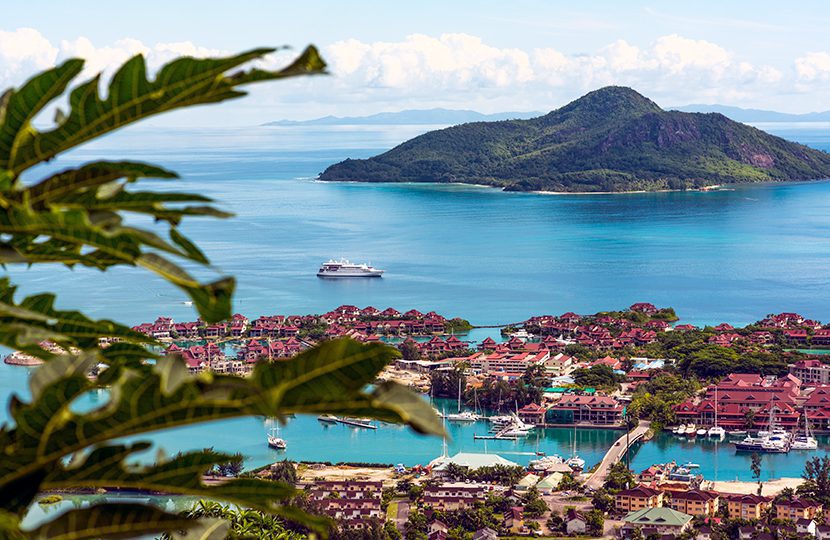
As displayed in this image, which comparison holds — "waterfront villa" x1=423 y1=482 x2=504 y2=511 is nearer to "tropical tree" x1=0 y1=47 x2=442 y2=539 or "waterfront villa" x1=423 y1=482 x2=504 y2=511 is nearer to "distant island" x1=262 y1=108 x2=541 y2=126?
"tropical tree" x1=0 y1=47 x2=442 y2=539

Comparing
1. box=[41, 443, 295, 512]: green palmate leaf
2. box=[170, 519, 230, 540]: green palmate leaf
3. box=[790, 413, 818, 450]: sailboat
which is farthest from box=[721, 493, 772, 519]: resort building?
box=[41, 443, 295, 512]: green palmate leaf

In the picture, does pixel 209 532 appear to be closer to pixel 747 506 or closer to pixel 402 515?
pixel 402 515

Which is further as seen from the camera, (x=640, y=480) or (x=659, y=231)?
(x=659, y=231)

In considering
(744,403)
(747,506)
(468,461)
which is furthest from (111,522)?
(744,403)

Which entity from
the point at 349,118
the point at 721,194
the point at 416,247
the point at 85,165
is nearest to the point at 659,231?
the point at 416,247

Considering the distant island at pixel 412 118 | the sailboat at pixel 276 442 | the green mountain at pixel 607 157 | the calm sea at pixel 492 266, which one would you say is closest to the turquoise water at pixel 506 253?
the calm sea at pixel 492 266

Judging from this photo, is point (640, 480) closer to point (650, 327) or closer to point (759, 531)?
point (759, 531)

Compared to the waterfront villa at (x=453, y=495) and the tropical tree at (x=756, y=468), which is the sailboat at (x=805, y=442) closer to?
the tropical tree at (x=756, y=468)

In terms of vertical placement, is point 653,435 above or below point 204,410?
below
